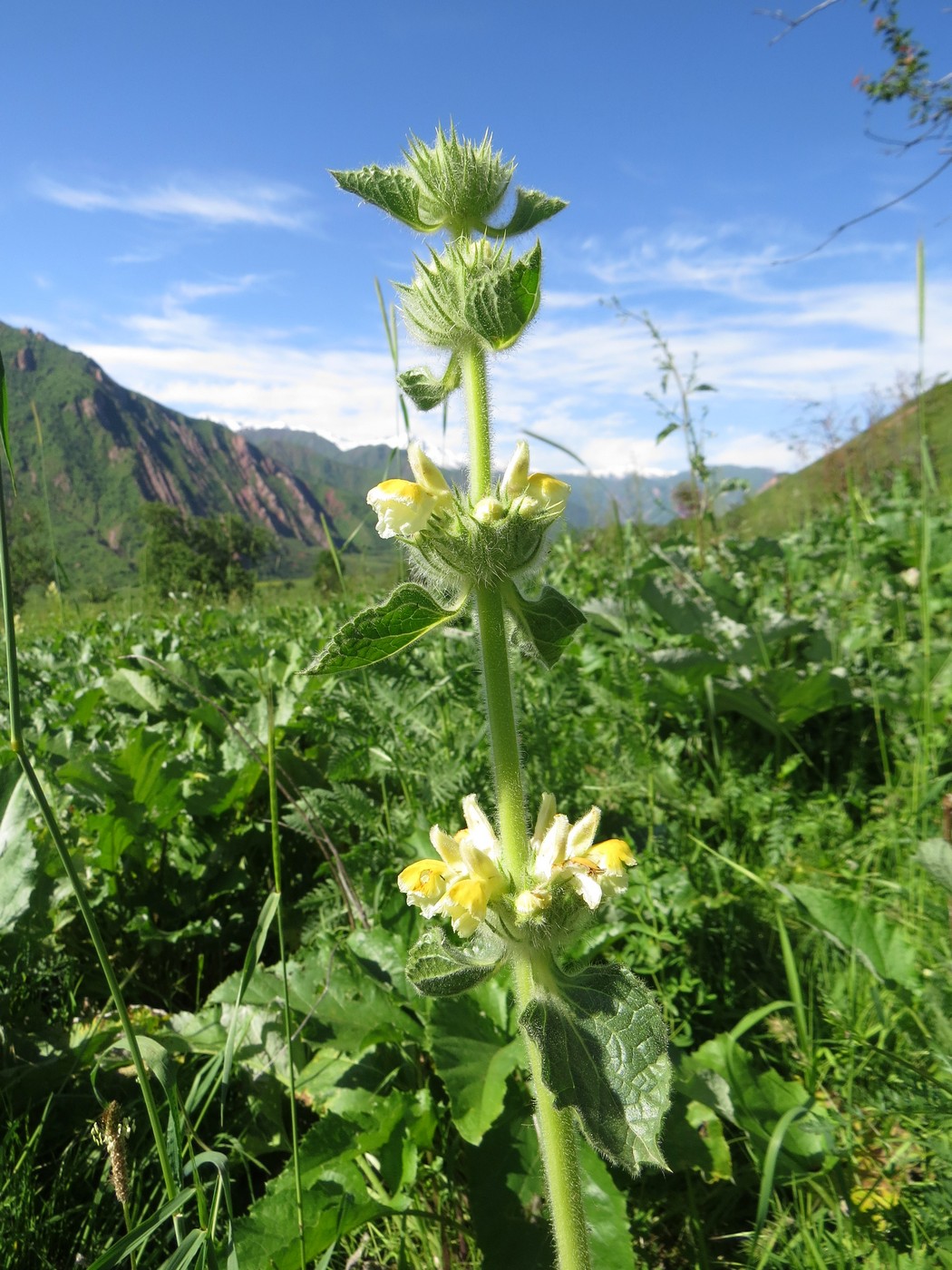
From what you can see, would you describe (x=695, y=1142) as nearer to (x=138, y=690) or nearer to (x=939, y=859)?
(x=939, y=859)

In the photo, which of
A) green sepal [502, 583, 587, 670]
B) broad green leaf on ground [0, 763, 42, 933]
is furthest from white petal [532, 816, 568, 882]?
broad green leaf on ground [0, 763, 42, 933]

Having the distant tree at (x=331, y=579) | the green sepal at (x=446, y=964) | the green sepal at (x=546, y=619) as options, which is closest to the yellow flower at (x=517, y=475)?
the green sepal at (x=546, y=619)

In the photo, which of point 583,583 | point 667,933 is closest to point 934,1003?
point 667,933

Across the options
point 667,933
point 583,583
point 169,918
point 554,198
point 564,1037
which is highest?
point 554,198

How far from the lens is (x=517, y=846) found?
1137 millimetres

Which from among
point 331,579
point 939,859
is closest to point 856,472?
point 939,859

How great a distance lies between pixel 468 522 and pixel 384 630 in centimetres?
20

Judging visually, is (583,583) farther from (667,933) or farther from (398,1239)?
(398,1239)

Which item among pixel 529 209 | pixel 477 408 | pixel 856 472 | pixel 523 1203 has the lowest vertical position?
pixel 523 1203

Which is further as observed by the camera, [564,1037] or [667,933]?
[667,933]

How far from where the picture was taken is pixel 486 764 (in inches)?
94.0

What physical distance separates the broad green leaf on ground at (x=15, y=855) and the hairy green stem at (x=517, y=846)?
1.26 m

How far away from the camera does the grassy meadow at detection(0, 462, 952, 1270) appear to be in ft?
4.51

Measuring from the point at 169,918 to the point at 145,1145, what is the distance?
0.88m
